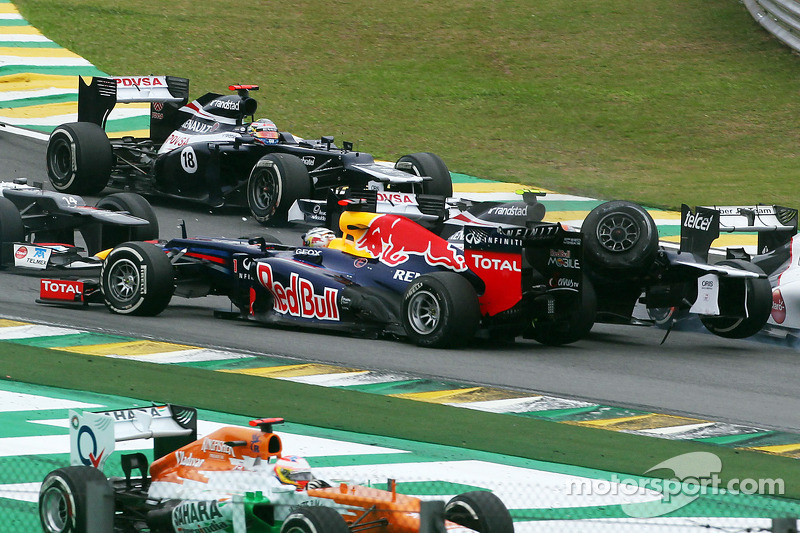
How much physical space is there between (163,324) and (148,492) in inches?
258

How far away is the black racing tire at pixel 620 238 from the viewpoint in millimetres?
12750

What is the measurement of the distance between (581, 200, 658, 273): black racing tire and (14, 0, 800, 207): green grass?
8493mm

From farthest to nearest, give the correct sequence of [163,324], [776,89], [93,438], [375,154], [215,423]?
[776,89]
[375,154]
[163,324]
[215,423]
[93,438]

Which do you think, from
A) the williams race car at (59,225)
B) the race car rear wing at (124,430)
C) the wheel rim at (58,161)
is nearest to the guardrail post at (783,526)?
the race car rear wing at (124,430)

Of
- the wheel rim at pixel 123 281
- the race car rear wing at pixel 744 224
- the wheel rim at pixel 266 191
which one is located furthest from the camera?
the wheel rim at pixel 266 191

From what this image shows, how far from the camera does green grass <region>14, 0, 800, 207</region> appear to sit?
24016 millimetres

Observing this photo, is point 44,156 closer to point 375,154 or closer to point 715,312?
point 375,154

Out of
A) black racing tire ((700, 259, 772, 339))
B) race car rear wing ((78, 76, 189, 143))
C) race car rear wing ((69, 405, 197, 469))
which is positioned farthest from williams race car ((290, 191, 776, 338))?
race car rear wing ((78, 76, 189, 143))

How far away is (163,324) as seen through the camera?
13312mm

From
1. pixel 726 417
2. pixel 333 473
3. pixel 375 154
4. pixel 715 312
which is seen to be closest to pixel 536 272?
pixel 715 312

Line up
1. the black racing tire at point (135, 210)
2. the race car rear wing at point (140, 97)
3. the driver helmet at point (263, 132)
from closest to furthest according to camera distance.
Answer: the black racing tire at point (135, 210), the driver helmet at point (263, 132), the race car rear wing at point (140, 97)

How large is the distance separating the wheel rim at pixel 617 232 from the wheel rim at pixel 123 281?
4659 mm

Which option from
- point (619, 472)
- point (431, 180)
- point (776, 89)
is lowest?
point (619, 472)

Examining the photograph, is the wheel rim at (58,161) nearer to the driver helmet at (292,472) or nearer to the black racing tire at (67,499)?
the black racing tire at (67,499)
